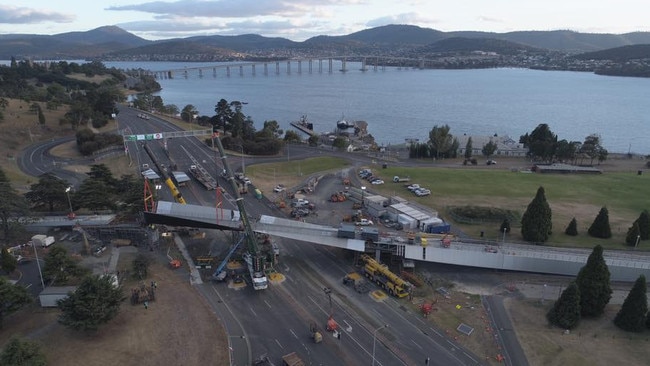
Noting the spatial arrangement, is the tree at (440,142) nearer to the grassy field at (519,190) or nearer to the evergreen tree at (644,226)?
the grassy field at (519,190)

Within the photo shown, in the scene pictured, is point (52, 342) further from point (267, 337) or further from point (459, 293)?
point (459, 293)

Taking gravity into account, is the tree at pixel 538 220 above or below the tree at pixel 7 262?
above

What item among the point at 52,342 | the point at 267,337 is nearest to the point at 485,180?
the point at 267,337

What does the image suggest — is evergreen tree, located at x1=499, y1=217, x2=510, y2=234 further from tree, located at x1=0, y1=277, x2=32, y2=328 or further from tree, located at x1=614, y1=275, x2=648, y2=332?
tree, located at x1=0, y1=277, x2=32, y2=328

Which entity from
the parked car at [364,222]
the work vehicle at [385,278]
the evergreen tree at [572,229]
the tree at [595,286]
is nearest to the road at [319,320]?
the work vehicle at [385,278]

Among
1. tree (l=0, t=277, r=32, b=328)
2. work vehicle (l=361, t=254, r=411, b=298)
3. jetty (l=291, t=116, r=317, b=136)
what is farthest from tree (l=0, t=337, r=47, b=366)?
jetty (l=291, t=116, r=317, b=136)
